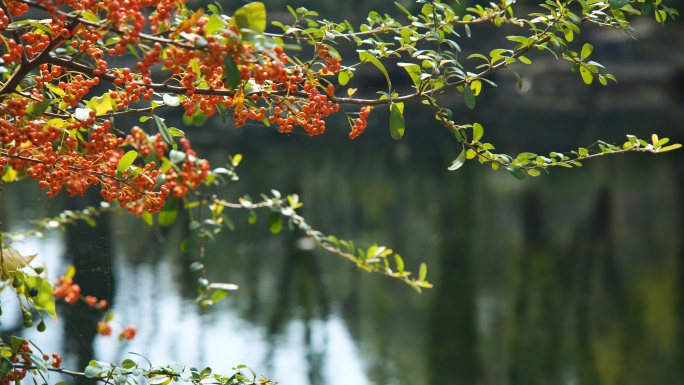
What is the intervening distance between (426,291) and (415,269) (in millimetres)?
284

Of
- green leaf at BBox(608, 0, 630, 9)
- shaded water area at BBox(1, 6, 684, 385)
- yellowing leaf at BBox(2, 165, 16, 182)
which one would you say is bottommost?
shaded water area at BBox(1, 6, 684, 385)

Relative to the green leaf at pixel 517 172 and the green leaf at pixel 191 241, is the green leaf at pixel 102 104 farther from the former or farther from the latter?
the green leaf at pixel 517 172

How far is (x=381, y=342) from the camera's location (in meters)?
5.88

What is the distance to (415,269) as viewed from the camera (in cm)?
705

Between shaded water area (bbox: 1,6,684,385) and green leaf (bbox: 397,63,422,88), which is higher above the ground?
green leaf (bbox: 397,63,422,88)

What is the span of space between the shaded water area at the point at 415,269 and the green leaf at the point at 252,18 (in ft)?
6.01

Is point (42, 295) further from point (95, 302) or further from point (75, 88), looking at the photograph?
point (95, 302)

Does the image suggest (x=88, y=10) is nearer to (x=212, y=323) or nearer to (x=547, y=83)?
(x=212, y=323)

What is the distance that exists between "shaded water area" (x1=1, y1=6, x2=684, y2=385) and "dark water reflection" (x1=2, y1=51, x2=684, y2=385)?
2 centimetres

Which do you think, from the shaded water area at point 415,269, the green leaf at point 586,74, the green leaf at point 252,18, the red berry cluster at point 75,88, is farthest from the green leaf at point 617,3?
the shaded water area at point 415,269

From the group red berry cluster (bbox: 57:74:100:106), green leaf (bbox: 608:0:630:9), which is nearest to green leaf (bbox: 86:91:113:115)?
red berry cluster (bbox: 57:74:100:106)

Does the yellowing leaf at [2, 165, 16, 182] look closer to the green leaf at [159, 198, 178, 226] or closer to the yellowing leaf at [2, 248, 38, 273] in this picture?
Answer: the yellowing leaf at [2, 248, 38, 273]

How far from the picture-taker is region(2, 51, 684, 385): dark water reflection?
5.45 m

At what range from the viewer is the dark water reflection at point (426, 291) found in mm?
5445
